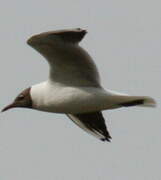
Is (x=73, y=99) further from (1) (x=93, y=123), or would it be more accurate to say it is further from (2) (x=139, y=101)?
(1) (x=93, y=123)

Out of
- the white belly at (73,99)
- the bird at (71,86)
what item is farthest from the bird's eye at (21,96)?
the white belly at (73,99)

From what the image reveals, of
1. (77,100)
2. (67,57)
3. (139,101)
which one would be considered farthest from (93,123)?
(67,57)

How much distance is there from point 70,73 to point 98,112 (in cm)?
136

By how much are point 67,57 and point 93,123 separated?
77.8 inches

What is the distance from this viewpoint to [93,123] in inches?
685

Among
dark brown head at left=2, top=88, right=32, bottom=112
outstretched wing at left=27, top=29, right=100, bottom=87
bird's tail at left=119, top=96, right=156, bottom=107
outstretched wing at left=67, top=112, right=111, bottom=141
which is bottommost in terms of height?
outstretched wing at left=67, top=112, right=111, bottom=141

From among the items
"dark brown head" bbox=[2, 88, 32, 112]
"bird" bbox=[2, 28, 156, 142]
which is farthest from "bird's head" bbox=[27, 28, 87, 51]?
"dark brown head" bbox=[2, 88, 32, 112]

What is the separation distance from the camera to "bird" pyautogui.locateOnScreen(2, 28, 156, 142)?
612 inches

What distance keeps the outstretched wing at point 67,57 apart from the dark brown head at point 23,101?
82cm

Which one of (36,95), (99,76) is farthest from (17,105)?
(99,76)

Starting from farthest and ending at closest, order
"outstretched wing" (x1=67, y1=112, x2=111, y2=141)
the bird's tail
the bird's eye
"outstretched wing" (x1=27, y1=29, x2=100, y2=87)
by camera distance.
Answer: "outstretched wing" (x1=67, y1=112, x2=111, y2=141) < the bird's eye < the bird's tail < "outstretched wing" (x1=27, y1=29, x2=100, y2=87)

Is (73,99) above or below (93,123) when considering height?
above

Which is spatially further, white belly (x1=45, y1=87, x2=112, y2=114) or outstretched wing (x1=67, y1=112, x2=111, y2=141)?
outstretched wing (x1=67, y1=112, x2=111, y2=141)

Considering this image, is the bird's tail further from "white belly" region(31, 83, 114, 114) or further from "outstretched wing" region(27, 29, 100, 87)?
"outstretched wing" region(27, 29, 100, 87)
